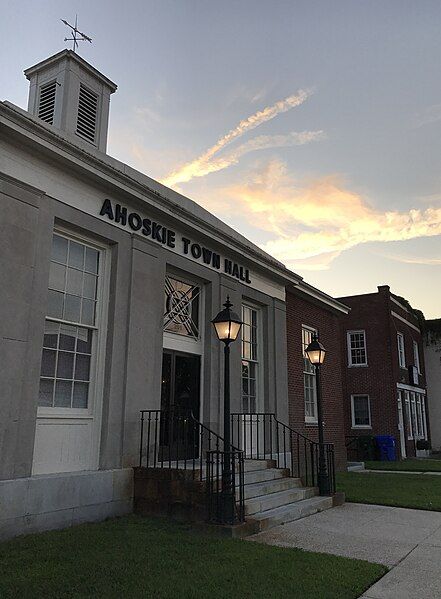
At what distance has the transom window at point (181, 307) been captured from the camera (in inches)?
390

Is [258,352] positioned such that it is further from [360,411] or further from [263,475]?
[360,411]

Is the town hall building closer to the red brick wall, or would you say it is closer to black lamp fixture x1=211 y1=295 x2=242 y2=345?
black lamp fixture x1=211 y1=295 x2=242 y2=345

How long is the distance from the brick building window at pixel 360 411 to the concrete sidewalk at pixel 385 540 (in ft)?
46.6

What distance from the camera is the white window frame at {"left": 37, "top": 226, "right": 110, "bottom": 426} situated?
776 centimetres

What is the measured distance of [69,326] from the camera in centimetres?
784

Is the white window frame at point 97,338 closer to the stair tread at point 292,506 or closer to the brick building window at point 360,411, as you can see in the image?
the stair tread at point 292,506

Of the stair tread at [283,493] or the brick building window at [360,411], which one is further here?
the brick building window at [360,411]

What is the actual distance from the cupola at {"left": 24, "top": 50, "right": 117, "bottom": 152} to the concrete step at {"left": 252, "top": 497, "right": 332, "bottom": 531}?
25.0 ft

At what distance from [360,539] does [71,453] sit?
4214mm

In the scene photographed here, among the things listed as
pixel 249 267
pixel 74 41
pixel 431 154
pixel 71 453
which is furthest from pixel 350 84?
pixel 71 453

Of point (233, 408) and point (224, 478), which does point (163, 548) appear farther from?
point (233, 408)

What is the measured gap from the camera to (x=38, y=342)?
23.1 ft

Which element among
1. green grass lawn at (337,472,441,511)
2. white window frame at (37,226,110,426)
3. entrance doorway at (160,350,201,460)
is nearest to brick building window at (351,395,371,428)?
green grass lawn at (337,472,441,511)

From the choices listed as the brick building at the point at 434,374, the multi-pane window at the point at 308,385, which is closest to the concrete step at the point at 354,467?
the multi-pane window at the point at 308,385
